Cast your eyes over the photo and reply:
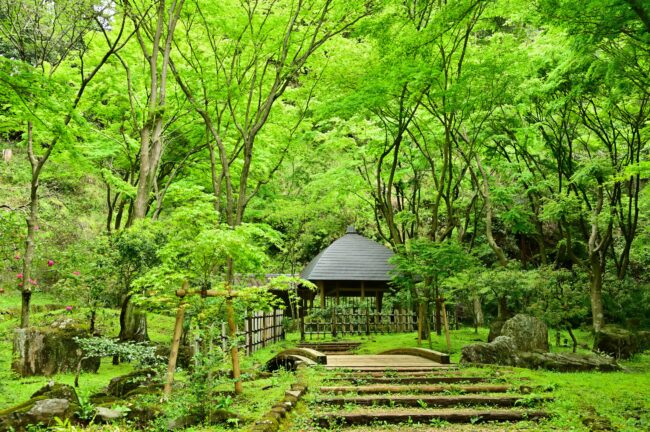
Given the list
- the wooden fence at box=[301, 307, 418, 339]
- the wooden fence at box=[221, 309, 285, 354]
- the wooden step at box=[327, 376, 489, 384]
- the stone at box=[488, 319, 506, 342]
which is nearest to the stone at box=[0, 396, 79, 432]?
the wooden step at box=[327, 376, 489, 384]

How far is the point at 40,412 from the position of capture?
5.36 metres

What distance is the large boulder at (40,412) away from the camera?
5219 mm

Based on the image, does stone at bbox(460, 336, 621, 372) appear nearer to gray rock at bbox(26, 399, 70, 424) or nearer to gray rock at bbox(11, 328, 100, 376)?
gray rock at bbox(26, 399, 70, 424)

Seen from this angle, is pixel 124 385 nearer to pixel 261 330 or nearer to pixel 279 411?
pixel 279 411

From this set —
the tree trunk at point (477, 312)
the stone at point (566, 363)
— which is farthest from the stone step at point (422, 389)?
the tree trunk at point (477, 312)

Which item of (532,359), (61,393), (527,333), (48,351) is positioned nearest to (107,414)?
(61,393)

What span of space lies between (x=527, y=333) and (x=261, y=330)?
25.9 ft

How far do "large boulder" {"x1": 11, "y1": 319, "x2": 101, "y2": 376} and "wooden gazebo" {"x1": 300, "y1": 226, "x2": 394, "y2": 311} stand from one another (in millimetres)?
9101

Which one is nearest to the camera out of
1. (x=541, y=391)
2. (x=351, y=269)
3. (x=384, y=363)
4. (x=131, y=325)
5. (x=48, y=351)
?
(x=541, y=391)

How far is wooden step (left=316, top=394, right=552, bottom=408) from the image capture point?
23.0 feet

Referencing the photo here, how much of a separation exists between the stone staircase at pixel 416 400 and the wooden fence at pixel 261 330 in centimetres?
375

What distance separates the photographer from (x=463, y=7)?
29.6 ft

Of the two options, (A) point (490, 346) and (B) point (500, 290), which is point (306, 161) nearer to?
(B) point (500, 290)

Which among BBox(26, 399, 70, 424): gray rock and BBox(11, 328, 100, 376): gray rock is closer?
BBox(26, 399, 70, 424): gray rock
